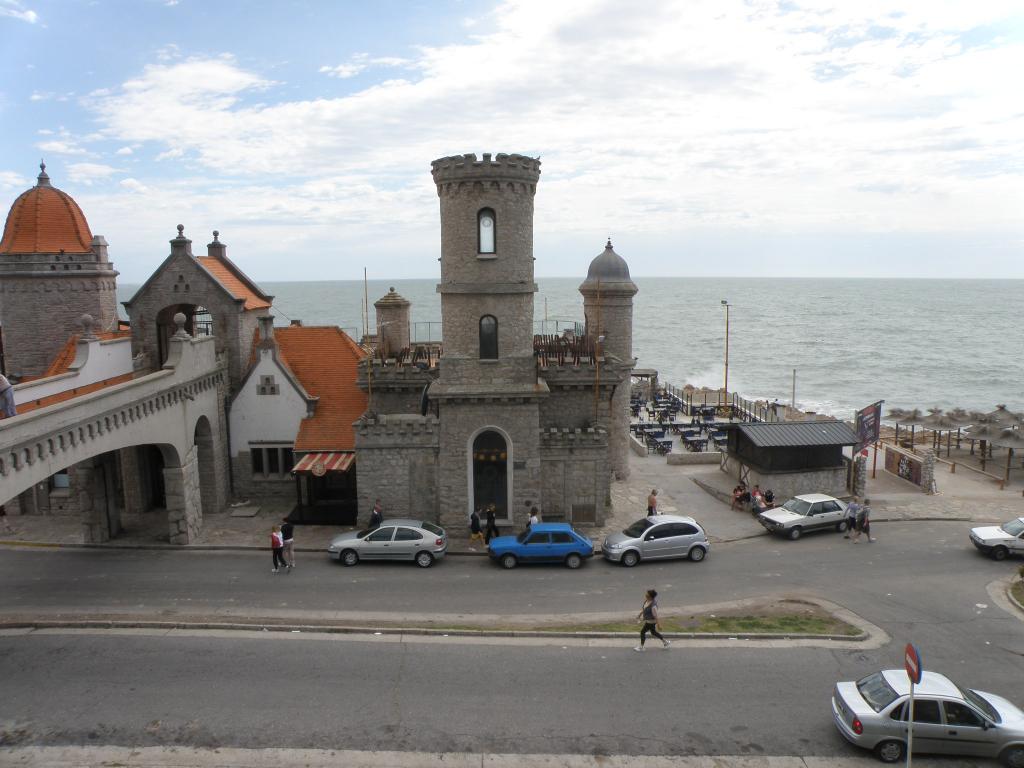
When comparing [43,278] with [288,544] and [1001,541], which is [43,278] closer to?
[288,544]

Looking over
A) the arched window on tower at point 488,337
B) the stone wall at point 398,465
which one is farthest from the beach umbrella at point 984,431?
the stone wall at point 398,465

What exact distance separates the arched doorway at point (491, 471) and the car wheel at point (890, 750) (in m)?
14.6

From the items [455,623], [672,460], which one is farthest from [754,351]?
[455,623]

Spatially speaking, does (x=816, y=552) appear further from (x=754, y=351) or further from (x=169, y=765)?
(x=754, y=351)

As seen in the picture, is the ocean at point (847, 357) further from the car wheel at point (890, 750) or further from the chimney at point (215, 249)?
the car wheel at point (890, 750)

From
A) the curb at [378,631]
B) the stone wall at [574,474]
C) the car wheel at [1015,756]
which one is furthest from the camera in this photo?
the stone wall at [574,474]

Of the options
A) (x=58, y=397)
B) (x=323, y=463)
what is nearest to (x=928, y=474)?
(x=323, y=463)

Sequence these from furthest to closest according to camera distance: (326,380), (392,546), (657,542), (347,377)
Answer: (347,377), (326,380), (657,542), (392,546)

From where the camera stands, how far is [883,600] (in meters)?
20.5

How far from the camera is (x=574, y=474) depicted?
26188 mm

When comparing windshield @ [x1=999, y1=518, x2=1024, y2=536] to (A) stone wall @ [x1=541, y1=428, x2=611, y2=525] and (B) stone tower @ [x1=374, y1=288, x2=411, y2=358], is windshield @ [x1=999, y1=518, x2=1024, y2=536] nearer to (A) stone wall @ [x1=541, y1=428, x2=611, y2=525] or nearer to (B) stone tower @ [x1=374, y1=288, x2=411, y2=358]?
(A) stone wall @ [x1=541, y1=428, x2=611, y2=525]

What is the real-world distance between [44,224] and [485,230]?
18.6m

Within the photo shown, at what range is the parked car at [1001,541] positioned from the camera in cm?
2370

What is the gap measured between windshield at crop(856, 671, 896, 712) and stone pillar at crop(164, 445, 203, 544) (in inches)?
813
